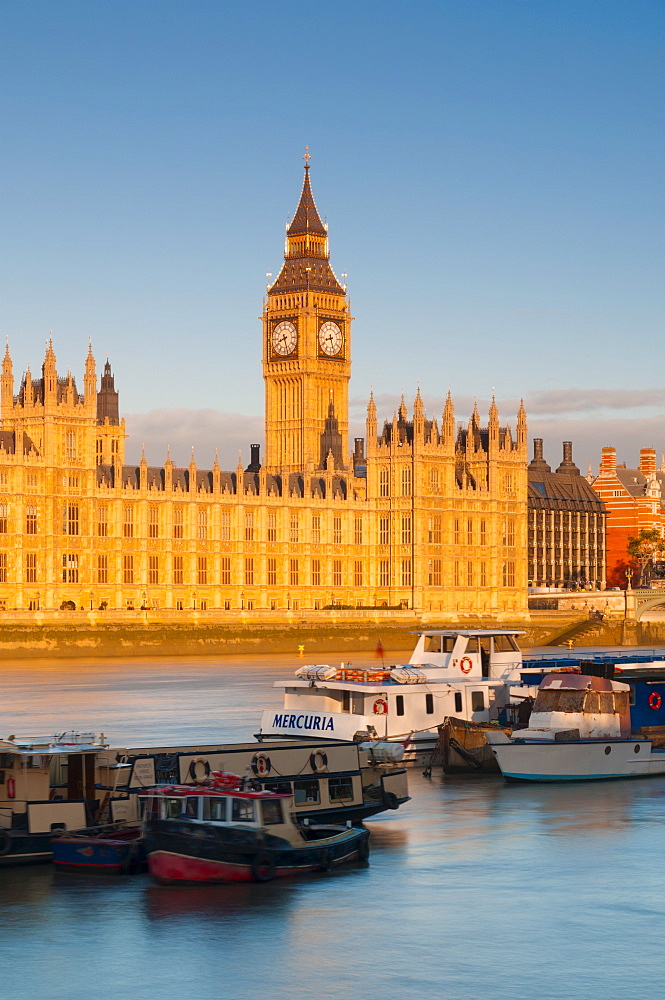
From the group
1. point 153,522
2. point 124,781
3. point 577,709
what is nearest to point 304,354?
point 153,522

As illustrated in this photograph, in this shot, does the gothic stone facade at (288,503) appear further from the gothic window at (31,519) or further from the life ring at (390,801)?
the life ring at (390,801)

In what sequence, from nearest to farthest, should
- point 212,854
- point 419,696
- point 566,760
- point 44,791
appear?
point 212,854 → point 44,791 → point 566,760 → point 419,696

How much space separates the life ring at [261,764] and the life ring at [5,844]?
497 centimetres

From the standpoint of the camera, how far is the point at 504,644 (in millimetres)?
47219

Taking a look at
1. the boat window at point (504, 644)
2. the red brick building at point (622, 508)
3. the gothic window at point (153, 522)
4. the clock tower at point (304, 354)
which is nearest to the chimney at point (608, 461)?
the red brick building at point (622, 508)

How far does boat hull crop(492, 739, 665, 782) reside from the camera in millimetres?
38625

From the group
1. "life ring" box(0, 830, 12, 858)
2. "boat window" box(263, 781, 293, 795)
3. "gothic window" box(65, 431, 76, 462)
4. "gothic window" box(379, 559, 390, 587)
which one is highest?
"gothic window" box(65, 431, 76, 462)

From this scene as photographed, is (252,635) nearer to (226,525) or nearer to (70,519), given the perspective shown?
(70,519)

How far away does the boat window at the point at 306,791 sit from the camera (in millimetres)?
30453

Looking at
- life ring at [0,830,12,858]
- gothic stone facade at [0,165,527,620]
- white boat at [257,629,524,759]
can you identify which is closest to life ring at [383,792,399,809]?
white boat at [257,629,524,759]

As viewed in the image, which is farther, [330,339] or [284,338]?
[330,339]

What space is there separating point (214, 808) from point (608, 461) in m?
151

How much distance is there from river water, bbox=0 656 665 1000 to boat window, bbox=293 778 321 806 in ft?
4.92

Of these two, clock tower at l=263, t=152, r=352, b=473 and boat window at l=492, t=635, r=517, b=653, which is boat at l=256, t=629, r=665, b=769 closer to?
boat window at l=492, t=635, r=517, b=653
